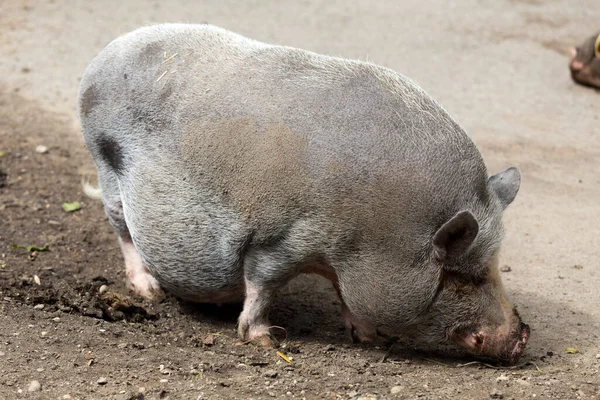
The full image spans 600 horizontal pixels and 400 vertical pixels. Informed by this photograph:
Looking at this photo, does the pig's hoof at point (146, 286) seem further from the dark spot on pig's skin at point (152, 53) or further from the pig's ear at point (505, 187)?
the pig's ear at point (505, 187)

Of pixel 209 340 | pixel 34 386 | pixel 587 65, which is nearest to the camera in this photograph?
pixel 34 386

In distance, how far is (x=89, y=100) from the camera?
17.6 ft

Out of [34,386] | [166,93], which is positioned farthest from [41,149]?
[34,386]

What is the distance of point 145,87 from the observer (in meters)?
5.03

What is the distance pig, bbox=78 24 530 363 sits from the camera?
4.34 m

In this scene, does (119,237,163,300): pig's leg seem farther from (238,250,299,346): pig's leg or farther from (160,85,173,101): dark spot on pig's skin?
(160,85,173,101): dark spot on pig's skin

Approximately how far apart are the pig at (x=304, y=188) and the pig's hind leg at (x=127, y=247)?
291 mm

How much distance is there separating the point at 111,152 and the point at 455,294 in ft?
7.70

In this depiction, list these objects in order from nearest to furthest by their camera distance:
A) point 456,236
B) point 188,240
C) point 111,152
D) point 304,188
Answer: point 456,236 → point 304,188 → point 188,240 → point 111,152

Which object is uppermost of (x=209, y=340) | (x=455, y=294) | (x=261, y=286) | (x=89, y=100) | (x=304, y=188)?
(x=304, y=188)

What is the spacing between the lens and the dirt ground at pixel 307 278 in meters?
4.31

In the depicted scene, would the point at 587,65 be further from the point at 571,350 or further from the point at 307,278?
the point at 571,350

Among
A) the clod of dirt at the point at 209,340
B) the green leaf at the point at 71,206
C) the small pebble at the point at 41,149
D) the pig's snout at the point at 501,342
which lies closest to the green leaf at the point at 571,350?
the pig's snout at the point at 501,342

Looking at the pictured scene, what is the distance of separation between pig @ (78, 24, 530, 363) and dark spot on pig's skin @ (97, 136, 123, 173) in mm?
20
